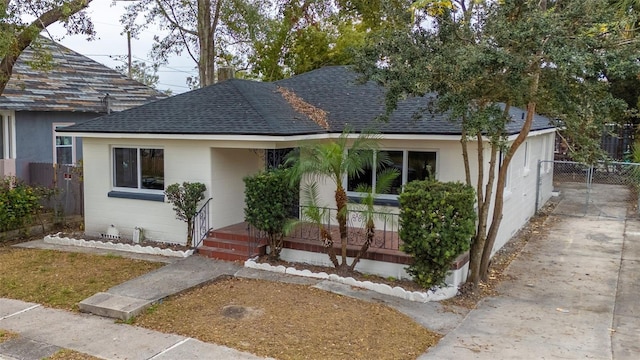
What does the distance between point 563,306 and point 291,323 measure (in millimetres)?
4300

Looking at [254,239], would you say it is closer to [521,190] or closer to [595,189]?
[521,190]

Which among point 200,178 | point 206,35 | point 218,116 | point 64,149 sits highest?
point 206,35

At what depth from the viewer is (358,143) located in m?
8.91

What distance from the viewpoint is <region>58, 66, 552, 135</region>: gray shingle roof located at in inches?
402

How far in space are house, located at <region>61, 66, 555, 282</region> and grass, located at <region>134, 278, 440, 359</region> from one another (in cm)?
192

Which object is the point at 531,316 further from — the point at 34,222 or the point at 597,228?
the point at 34,222

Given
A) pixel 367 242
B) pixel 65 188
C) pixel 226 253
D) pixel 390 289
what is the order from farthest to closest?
1. pixel 65 188
2. pixel 226 253
3. pixel 367 242
4. pixel 390 289

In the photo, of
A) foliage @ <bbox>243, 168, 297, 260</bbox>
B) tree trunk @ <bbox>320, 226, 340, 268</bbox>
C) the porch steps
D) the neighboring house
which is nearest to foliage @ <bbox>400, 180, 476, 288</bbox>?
tree trunk @ <bbox>320, 226, 340, 268</bbox>

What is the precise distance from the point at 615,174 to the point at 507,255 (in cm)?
1493

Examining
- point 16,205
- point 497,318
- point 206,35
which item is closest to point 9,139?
point 16,205

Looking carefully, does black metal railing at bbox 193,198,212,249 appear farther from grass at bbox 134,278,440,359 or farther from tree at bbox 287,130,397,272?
tree at bbox 287,130,397,272

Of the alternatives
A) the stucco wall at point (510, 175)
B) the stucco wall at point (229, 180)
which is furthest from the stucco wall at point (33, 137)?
the stucco wall at point (510, 175)

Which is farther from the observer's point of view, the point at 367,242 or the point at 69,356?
the point at 367,242

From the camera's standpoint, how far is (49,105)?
14.5 meters
